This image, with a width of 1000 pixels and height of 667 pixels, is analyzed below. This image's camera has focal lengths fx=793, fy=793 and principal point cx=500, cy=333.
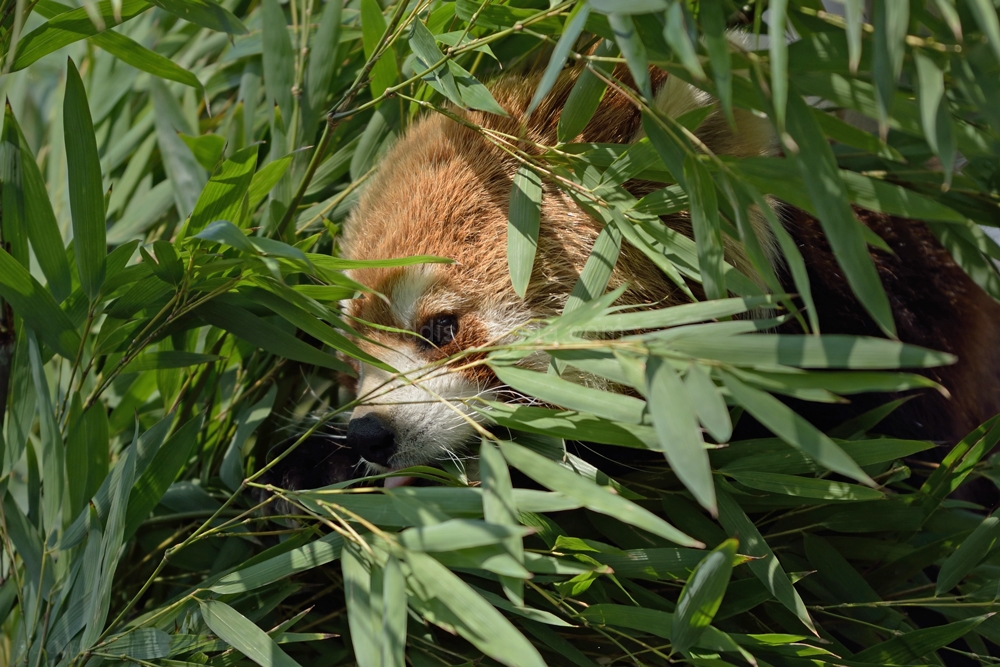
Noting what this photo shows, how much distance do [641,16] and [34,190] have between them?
3.43 feet

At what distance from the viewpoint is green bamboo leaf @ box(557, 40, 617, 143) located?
1242 millimetres

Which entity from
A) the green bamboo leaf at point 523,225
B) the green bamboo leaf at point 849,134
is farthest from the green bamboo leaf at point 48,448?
the green bamboo leaf at point 849,134

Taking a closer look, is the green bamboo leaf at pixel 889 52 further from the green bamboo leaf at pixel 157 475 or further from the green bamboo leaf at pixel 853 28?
the green bamboo leaf at pixel 157 475

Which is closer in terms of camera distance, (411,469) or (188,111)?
(411,469)

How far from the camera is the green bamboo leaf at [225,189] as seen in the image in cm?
138

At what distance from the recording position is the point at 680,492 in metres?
1.39

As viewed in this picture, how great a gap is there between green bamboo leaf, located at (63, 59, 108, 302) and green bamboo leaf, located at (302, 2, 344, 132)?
1.47ft

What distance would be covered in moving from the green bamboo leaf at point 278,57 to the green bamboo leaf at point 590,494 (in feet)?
3.31

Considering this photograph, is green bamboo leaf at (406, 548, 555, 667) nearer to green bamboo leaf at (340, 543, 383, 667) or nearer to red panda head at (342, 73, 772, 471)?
green bamboo leaf at (340, 543, 383, 667)

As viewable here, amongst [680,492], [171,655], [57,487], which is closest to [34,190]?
[57,487]

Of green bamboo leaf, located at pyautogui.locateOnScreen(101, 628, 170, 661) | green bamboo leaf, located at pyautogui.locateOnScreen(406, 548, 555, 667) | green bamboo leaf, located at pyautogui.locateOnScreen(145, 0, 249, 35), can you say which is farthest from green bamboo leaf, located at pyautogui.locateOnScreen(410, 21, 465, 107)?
green bamboo leaf, located at pyautogui.locateOnScreen(101, 628, 170, 661)

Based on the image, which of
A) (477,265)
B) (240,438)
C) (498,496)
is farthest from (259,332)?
(498,496)

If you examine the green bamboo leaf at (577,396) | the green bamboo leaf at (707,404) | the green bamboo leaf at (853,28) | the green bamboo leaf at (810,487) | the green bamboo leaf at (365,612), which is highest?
the green bamboo leaf at (853,28)

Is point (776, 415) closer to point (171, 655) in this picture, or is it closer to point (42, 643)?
point (171, 655)
